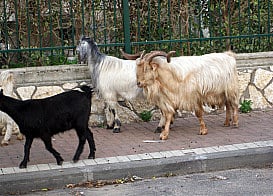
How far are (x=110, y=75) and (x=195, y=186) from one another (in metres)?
2.81

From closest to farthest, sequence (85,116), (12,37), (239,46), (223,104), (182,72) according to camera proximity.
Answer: (85,116) → (182,72) → (223,104) → (12,37) → (239,46)

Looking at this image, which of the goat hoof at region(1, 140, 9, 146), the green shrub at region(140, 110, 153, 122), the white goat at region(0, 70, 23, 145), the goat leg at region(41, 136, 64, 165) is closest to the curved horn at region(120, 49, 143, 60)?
the green shrub at region(140, 110, 153, 122)

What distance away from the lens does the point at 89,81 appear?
9.91 m

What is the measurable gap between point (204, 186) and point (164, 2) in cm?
453

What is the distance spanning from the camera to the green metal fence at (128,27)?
9.99m

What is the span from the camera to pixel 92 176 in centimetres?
720

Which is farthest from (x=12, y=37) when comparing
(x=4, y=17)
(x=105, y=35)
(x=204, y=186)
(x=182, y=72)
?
(x=204, y=186)

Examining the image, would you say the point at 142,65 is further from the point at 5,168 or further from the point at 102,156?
the point at 5,168

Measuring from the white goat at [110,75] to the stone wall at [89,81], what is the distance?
1.29 feet

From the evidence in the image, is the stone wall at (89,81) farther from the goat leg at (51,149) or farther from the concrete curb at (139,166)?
the goat leg at (51,149)

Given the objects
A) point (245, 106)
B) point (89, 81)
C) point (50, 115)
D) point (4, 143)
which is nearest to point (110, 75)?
point (89, 81)

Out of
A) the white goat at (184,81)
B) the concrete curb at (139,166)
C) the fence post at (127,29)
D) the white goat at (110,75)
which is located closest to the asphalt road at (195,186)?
the concrete curb at (139,166)

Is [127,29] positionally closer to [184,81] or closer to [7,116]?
[184,81]

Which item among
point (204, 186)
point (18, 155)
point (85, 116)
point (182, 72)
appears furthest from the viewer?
point (182, 72)
